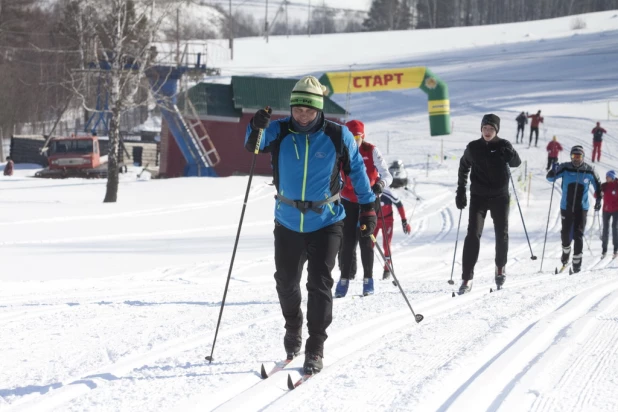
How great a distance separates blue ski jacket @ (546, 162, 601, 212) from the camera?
12.0 metres

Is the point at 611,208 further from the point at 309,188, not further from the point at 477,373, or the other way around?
the point at 309,188

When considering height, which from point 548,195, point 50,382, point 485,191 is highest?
point 485,191

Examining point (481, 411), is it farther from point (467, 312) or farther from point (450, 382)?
point (467, 312)

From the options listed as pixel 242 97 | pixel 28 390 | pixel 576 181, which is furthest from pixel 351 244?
pixel 242 97

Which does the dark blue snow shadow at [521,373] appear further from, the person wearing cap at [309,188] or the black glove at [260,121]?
the black glove at [260,121]

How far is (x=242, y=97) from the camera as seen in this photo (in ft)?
114

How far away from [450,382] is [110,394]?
6.13 feet

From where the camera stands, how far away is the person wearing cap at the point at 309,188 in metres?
4.93

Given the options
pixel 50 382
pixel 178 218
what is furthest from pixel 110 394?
pixel 178 218

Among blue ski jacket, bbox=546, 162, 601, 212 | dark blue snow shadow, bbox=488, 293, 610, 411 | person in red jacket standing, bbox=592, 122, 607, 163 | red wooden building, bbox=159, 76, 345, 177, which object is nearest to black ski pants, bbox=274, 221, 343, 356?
dark blue snow shadow, bbox=488, 293, 610, 411

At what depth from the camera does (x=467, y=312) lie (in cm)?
695

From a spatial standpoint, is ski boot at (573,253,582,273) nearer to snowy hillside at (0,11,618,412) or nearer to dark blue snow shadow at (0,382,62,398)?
snowy hillside at (0,11,618,412)

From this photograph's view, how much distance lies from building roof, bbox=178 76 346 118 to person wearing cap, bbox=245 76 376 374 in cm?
2936

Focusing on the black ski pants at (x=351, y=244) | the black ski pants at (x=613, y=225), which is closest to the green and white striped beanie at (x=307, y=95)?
the black ski pants at (x=351, y=244)
